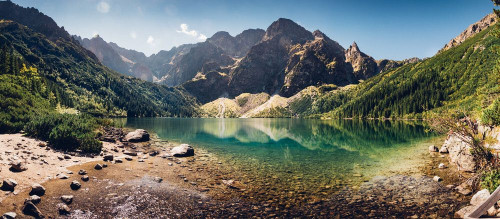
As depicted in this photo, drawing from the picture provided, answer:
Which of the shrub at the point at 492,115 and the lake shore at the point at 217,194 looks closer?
the lake shore at the point at 217,194

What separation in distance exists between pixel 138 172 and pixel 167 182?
5.34 meters

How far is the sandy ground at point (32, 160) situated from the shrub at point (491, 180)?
112ft

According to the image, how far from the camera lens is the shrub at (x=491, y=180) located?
16.8 metres

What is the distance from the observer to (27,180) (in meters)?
18.2

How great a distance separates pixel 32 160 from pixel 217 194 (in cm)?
1934

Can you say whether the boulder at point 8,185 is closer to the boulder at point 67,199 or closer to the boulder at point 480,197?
the boulder at point 67,199

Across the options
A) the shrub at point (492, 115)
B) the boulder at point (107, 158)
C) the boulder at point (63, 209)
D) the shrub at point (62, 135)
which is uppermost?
the shrub at point (492, 115)

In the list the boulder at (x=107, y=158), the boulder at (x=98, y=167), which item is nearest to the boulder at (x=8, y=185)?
the boulder at (x=98, y=167)

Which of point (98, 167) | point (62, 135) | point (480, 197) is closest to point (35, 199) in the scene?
point (98, 167)

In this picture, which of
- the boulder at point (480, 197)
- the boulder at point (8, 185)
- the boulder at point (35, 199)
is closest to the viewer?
the boulder at point (35, 199)

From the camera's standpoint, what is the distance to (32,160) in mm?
22719

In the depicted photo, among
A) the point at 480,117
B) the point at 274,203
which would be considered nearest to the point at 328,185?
the point at 274,203

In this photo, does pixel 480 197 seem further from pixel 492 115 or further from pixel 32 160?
pixel 32 160

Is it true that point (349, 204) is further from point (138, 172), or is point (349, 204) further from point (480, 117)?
point (480, 117)
